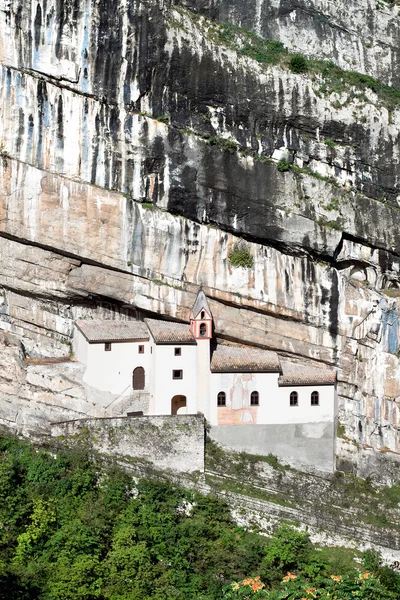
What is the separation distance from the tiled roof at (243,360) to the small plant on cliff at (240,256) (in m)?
3.51

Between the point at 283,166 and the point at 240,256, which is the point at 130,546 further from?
the point at 283,166

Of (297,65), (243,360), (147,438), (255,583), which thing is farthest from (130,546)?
(297,65)

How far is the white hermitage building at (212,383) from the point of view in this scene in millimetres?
46906

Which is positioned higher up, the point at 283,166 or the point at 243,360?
the point at 283,166

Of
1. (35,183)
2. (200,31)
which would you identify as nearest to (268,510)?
(35,183)

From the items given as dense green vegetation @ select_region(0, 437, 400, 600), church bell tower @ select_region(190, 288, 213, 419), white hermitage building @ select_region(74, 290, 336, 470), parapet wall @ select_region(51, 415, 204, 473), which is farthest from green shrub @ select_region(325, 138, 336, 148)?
dense green vegetation @ select_region(0, 437, 400, 600)

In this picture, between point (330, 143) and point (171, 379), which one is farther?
point (330, 143)

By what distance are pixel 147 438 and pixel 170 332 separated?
4.53 meters

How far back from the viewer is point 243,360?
47.5 meters

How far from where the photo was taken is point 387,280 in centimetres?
4866

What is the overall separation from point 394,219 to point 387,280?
8.46 feet

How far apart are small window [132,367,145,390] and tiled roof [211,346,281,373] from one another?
291 centimetres

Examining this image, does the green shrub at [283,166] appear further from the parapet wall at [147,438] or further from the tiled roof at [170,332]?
the parapet wall at [147,438]

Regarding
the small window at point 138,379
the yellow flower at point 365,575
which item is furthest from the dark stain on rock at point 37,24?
the yellow flower at point 365,575
